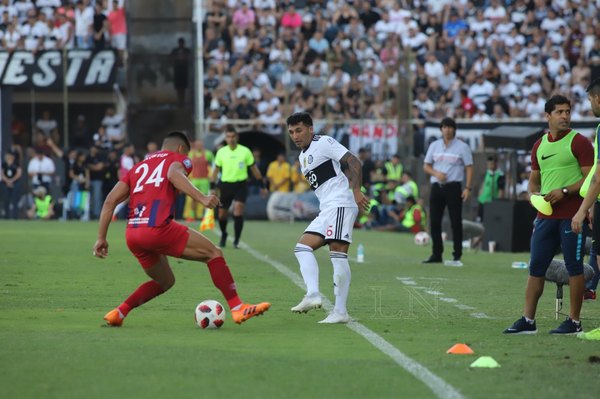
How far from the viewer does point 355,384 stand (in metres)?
7.97

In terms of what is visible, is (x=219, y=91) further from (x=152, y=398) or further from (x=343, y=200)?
(x=152, y=398)

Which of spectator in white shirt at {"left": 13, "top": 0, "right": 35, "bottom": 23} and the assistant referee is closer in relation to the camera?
the assistant referee

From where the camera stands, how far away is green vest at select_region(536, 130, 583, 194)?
10.7m

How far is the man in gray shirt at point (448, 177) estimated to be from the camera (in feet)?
63.6

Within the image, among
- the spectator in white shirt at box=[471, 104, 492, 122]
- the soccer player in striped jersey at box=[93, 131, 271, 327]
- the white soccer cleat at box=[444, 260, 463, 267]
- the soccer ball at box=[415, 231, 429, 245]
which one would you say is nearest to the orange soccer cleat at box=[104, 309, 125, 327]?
the soccer player in striped jersey at box=[93, 131, 271, 327]

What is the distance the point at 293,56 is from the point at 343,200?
2475 centimetres

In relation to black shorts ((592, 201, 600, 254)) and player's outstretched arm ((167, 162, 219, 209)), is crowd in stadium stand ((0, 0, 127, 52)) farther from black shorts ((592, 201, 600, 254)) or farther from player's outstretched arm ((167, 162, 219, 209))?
player's outstretched arm ((167, 162, 219, 209))

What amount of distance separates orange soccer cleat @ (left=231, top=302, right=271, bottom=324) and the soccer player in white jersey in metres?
0.80

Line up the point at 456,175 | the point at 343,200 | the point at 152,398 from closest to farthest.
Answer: the point at 152,398, the point at 343,200, the point at 456,175

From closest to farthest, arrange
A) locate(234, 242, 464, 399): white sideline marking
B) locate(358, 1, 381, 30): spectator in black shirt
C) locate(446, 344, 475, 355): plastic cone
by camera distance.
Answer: locate(234, 242, 464, 399): white sideline marking → locate(446, 344, 475, 355): plastic cone → locate(358, 1, 381, 30): spectator in black shirt

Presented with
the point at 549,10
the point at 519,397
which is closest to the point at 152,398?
the point at 519,397

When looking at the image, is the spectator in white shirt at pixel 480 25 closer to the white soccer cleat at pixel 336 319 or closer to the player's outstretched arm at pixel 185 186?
the white soccer cleat at pixel 336 319

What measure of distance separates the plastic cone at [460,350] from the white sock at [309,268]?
7.78ft

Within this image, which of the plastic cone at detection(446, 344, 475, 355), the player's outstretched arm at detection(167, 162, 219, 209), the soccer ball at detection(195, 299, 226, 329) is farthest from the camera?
the soccer ball at detection(195, 299, 226, 329)
